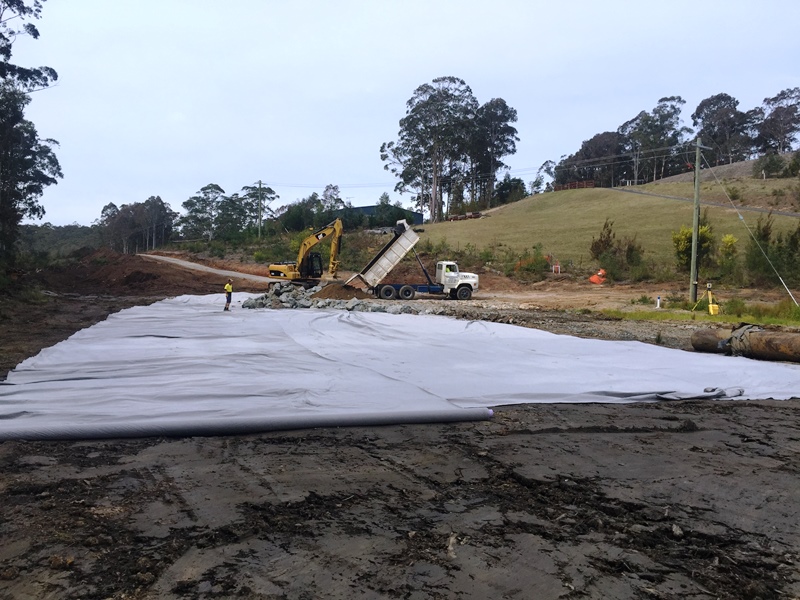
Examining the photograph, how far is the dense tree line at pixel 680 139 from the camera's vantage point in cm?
7462

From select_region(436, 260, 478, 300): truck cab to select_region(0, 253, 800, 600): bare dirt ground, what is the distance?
1887 cm

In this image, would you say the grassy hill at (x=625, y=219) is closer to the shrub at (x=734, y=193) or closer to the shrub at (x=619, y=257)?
the shrub at (x=734, y=193)

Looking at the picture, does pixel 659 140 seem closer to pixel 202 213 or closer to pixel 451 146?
pixel 451 146

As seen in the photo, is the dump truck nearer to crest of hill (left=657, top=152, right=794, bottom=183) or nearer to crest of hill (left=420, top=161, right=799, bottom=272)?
crest of hill (left=420, top=161, right=799, bottom=272)

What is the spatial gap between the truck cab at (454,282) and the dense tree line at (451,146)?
128 ft

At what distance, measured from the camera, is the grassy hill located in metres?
37.9

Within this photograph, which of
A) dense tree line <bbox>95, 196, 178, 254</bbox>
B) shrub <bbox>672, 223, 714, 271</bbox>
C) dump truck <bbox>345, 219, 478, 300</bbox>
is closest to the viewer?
dump truck <bbox>345, 219, 478, 300</bbox>

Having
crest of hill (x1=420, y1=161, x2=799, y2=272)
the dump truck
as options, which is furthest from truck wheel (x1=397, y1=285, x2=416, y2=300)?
crest of hill (x1=420, y1=161, x2=799, y2=272)

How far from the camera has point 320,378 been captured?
704 cm

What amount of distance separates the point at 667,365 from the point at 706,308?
12.3 m

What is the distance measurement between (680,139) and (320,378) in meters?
83.0

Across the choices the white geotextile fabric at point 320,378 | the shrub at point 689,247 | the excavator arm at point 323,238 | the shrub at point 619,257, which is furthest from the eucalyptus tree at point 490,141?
the white geotextile fabric at point 320,378

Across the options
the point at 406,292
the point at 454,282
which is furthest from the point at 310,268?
the point at 454,282

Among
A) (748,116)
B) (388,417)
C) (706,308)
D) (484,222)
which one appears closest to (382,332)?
(388,417)
